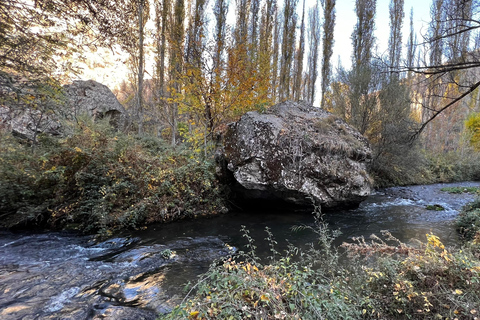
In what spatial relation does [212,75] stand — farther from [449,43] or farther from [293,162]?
[449,43]

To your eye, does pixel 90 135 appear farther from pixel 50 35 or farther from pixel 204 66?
pixel 204 66

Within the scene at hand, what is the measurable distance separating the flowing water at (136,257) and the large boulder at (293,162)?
779mm

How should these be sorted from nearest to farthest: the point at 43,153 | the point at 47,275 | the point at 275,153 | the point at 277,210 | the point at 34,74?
the point at 47,275
the point at 34,74
the point at 43,153
the point at 275,153
the point at 277,210

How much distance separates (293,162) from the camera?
6586 millimetres

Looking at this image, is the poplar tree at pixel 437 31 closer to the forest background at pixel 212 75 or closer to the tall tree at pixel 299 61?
the forest background at pixel 212 75

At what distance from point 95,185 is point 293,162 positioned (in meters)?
5.50

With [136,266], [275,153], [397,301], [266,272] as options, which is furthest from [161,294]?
[275,153]

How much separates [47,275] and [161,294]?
189 centimetres

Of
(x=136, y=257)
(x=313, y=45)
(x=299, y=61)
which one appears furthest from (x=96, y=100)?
(x=313, y=45)

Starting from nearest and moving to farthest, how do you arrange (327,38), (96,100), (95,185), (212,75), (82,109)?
(95,185), (212,75), (82,109), (96,100), (327,38)

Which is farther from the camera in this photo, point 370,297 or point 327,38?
point 327,38

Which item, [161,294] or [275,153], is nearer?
[161,294]

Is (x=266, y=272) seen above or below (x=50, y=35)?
below

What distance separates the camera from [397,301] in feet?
6.63
